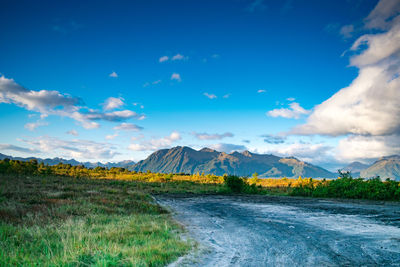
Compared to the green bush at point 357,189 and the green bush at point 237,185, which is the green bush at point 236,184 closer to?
the green bush at point 237,185

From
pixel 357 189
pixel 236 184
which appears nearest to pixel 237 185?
pixel 236 184

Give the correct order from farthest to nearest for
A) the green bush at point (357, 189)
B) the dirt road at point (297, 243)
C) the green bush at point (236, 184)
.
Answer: the green bush at point (236, 184) < the green bush at point (357, 189) < the dirt road at point (297, 243)

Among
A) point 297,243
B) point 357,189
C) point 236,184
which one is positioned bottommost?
point 236,184

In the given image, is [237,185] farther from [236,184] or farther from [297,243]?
[297,243]

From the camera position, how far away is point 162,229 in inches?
353

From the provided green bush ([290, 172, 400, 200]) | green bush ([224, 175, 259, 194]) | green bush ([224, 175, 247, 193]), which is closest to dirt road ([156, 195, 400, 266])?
green bush ([290, 172, 400, 200])

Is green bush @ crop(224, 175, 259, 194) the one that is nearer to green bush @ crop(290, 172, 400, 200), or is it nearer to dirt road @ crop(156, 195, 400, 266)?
green bush @ crop(290, 172, 400, 200)

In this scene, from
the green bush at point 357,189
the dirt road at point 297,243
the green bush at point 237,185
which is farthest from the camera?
the green bush at point 237,185

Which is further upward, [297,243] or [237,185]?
[297,243]

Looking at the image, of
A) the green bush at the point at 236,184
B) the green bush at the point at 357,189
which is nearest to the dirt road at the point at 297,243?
the green bush at the point at 357,189

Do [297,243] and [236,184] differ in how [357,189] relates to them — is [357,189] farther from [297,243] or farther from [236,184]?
[297,243]

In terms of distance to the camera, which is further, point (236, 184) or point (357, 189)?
point (236, 184)

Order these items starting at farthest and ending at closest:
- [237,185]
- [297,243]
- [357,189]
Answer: [237,185] < [357,189] < [297,243]

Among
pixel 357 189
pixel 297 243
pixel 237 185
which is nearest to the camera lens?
pixel 297 243
